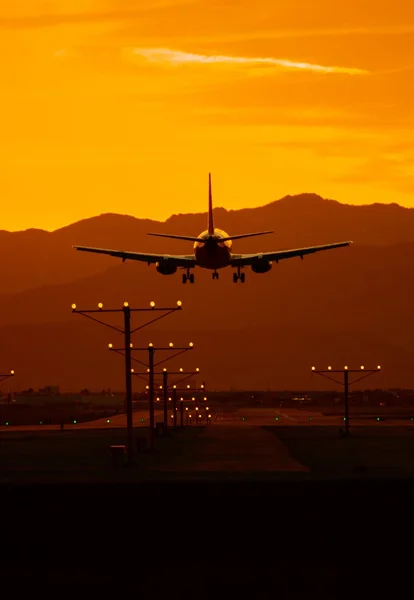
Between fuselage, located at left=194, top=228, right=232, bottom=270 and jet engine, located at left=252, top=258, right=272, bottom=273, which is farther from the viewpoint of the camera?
fuselage, located at left=194, top=228, right=232, bottom=270

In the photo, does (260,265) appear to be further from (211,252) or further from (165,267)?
(165,267)

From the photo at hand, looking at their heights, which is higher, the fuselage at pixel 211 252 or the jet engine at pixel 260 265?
the fuselage at pixel 211 252

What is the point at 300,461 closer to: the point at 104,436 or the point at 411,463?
the point at 411,463

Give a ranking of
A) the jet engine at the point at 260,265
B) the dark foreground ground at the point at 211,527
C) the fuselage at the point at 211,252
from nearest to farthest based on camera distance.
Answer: the dark foreground ground at the point at 211,527
the jet engine at the point at 260,265
the fuselage at the point at 211,252

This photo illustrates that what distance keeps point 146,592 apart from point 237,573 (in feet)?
14.0

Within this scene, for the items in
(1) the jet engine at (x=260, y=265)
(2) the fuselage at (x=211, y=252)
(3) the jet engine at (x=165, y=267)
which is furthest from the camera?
(2) the fuselage at (x=211, y=252)

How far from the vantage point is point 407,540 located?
46.7 m

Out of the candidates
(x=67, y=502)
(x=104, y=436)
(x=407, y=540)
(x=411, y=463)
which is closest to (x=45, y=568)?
(x=407, y=540)

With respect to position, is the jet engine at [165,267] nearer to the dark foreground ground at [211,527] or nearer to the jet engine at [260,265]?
the jet engine at [260,265]

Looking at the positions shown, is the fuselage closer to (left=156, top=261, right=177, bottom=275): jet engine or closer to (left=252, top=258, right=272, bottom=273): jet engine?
(left=156, top=261, right=177, bottom=275): jet engine

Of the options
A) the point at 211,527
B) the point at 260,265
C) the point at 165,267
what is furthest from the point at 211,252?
the point at 211,527

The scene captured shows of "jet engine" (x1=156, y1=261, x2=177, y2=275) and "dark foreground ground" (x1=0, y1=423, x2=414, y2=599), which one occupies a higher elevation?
"jet engine" (x1=156, y1=261, x2=177, y2=275)

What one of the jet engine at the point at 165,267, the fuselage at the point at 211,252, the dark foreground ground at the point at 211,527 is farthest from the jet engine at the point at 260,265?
the dark foreground ground at the point at 211,527

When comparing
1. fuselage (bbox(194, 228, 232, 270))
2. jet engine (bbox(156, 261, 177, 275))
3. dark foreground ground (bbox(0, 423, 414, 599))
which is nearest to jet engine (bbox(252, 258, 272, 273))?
fuselage (bbox(194, 228, 232, 270))
